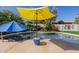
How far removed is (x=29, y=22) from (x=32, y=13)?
0.17 meters

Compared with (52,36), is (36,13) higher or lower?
higher

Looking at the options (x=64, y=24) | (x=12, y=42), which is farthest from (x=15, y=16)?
(x=64, y=24)

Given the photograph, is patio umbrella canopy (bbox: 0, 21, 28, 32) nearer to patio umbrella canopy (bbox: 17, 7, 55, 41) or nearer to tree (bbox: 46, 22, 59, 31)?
patio umbrella canopy (bbox: 17, 7, 55, 41)

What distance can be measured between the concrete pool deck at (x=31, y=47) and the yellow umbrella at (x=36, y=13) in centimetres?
42

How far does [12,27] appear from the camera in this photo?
4375 millimetres

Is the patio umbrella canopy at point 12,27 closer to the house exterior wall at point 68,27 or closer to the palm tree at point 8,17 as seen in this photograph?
the palm tree at point 8,17

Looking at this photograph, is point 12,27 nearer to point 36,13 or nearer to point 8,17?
point 8,17

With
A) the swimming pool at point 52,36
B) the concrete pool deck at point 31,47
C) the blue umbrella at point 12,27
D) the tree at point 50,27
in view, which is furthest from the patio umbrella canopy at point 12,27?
the tree at point 50,27

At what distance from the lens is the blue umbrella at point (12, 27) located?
4.37 m

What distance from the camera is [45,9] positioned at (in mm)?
4367

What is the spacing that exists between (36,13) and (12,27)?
477 millimetres

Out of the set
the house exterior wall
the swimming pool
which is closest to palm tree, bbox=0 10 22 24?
the swimming pool

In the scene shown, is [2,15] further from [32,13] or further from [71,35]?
[71,35]

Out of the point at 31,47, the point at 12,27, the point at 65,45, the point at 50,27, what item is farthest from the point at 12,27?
the point at 65,45
